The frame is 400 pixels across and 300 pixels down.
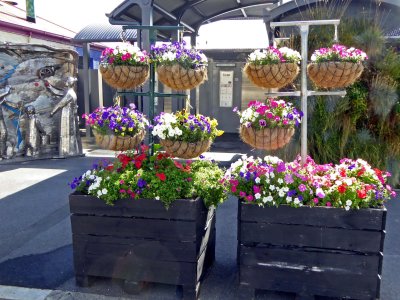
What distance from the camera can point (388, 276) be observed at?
3525 millimetres

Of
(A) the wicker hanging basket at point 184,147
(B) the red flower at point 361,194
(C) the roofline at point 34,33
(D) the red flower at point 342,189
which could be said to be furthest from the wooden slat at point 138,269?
(C) the roofline at point 34,33

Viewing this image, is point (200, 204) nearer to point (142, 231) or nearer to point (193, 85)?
point (142, 231)

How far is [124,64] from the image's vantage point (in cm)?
338

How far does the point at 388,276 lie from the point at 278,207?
4.40 feet

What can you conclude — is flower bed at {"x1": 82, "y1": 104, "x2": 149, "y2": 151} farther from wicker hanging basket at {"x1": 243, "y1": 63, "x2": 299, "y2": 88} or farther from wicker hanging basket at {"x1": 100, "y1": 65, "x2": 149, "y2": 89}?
wicker hanging basket at {"x1": 243, "y1": 63, "x2": 299, "y2": 88}

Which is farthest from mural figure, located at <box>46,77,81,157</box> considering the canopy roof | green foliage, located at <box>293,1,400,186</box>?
green foliage, located at <box>293,1,400,186</box>

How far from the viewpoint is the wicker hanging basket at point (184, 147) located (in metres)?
3.17

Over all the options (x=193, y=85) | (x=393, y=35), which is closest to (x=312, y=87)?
(x=393, y=35)

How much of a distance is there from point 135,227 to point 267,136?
123cm

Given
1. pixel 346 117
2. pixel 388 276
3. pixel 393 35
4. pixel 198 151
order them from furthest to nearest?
1. pixel 393 35
2. pixel 346 117
3. pixel 388 276
4. pixel 198 151

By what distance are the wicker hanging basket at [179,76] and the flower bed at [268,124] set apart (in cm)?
50

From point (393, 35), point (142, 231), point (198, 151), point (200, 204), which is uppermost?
point (393, 35)

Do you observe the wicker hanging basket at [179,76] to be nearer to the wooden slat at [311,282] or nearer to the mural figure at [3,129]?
the wooden slat at [311,282]

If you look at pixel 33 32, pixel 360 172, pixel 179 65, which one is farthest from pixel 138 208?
pixel 33 32
